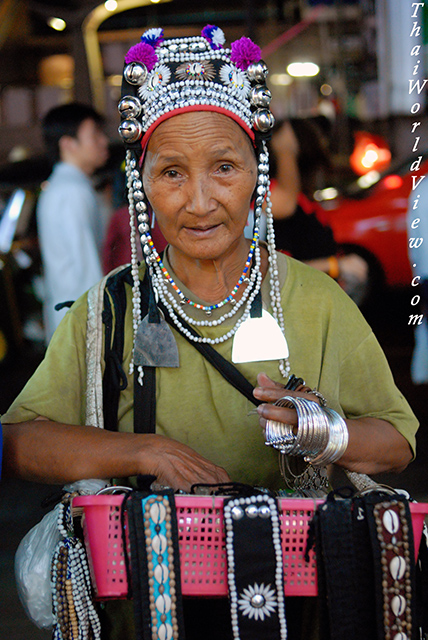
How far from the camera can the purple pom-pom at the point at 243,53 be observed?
1.95 m

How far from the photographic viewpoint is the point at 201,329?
2018 millimetres

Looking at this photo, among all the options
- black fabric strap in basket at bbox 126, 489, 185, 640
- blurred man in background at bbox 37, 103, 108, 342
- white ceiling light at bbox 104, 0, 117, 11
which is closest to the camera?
black fabric strap in basket at bbox 126, 489, 185, 640

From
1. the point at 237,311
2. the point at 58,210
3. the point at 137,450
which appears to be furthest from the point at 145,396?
the point at 58,210

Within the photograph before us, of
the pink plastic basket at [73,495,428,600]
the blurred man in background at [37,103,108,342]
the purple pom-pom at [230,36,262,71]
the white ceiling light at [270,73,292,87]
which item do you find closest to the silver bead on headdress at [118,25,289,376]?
the purple pom-pom at [230,36,262,71]

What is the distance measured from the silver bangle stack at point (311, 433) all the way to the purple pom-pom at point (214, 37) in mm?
994

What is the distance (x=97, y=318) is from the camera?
1.99 m

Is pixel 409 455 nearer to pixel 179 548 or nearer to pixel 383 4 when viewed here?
pixel 179 548

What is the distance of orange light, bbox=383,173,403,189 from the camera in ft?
28.8

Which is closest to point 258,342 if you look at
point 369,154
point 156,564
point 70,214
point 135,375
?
point 135,375

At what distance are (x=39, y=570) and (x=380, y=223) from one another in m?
7.66

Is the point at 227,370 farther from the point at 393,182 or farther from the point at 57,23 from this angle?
the point at 57,23

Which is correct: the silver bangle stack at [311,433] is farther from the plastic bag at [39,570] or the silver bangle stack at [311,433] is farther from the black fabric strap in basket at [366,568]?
the plastic bag at [39,570]

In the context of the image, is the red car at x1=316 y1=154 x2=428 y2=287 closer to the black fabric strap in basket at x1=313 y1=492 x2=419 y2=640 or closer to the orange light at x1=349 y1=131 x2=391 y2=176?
the orange light at x1=349 y1=131 x2=391 y2=176

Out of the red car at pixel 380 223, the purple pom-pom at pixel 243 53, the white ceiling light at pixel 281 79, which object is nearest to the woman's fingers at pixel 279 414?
the purple pom-pom at pixel 243 53
